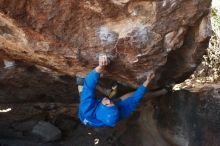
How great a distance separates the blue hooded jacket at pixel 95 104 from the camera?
4.87 m

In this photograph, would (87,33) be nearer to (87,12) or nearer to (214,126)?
(87,12)

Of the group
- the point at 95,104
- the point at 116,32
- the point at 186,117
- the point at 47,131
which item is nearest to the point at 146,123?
the point at 186,117

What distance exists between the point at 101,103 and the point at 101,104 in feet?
0.06

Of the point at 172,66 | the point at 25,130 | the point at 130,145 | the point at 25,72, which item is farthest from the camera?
the point at 25,130

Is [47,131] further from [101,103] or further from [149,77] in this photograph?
[149,77]

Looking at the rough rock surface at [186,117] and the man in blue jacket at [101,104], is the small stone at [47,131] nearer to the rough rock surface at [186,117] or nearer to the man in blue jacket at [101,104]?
the rough rock surface at [186,117]

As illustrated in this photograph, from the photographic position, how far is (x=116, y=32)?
15.5ft

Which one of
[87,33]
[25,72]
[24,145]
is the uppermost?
[87,33]

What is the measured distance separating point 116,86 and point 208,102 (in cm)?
129

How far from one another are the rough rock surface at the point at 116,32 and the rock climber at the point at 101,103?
239 mm

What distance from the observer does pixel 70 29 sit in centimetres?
481

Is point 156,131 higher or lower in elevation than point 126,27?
lower

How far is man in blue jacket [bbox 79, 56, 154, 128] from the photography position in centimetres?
486

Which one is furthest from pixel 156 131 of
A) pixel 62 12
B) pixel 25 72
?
pixel 62 12
